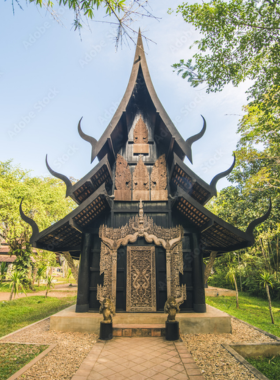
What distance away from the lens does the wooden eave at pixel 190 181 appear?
644cm

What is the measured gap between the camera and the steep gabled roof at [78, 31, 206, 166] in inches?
272

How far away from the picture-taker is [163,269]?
6.54m

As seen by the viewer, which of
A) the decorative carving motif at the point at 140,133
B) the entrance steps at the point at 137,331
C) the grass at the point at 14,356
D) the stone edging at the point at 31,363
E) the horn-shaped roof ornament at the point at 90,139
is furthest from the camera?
the decorative carving motif at the point at 140,133

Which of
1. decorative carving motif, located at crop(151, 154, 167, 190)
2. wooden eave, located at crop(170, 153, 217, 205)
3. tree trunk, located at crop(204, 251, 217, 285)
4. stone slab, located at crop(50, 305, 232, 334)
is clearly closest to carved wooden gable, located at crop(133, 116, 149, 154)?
decorative carving motif, located at crop(151, 154, 167, 190)

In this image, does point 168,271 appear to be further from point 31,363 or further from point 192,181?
point 31,363

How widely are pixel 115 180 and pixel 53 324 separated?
4414 millimetres

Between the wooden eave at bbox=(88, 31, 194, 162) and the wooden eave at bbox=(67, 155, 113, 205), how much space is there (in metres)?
0.48

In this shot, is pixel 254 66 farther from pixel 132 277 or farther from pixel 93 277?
pixel 93 277

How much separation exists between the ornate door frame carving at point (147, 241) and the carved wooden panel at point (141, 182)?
40 cm

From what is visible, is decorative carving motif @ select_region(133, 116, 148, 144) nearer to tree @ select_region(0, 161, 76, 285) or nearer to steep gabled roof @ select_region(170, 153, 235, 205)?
steep gabled roof @ select_region(170, 153, 235, 205)

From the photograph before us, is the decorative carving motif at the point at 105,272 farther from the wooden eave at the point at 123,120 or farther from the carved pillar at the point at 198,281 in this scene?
the wooden eave at the point at 123,120

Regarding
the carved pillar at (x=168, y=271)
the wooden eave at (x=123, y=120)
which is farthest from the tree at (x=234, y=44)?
the carved pillar at (x=168, y=271)

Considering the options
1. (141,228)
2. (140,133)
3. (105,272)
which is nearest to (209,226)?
(141,228)

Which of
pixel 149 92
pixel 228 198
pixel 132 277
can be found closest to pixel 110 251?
pixel 132 277
